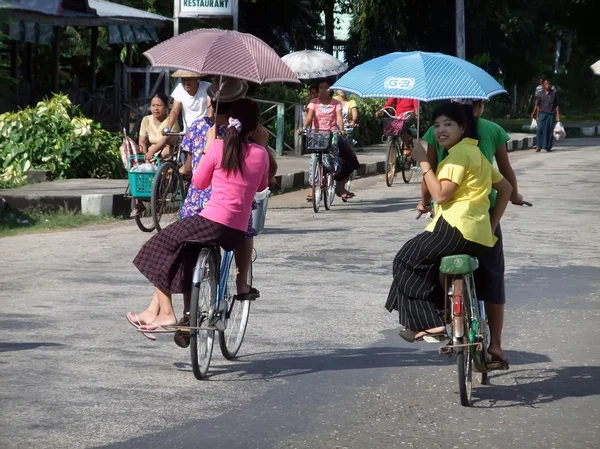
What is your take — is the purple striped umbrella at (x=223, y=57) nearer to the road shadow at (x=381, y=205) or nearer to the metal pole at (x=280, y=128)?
the road shadow at (x=381, y=205)

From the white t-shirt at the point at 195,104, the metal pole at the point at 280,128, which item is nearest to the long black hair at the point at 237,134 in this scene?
the white t-shirt at the point at 195,104

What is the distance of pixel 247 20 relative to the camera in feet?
108

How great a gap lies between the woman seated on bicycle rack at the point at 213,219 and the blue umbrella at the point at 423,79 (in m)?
1.44

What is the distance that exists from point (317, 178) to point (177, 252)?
29.3 feet

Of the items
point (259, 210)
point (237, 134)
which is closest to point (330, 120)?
point (259, 210)

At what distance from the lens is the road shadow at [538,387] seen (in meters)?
6.13

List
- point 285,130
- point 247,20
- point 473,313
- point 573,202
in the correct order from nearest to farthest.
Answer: point 473,313 → point 573,202 → point 285,130 → point 247,20

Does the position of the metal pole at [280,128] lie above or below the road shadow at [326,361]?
above

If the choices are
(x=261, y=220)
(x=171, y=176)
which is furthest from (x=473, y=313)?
(x=171, y=176)

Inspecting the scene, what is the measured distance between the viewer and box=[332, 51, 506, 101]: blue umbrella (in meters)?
7.45

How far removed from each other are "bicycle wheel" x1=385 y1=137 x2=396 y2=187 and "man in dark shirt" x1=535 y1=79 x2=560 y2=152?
34.6ft

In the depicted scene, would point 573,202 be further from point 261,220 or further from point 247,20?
point 247,20

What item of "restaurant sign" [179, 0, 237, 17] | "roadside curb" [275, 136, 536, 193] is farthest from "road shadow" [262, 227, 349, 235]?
"restaurant sign" [179, 0, 237, 17]

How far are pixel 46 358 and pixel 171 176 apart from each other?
572cm
